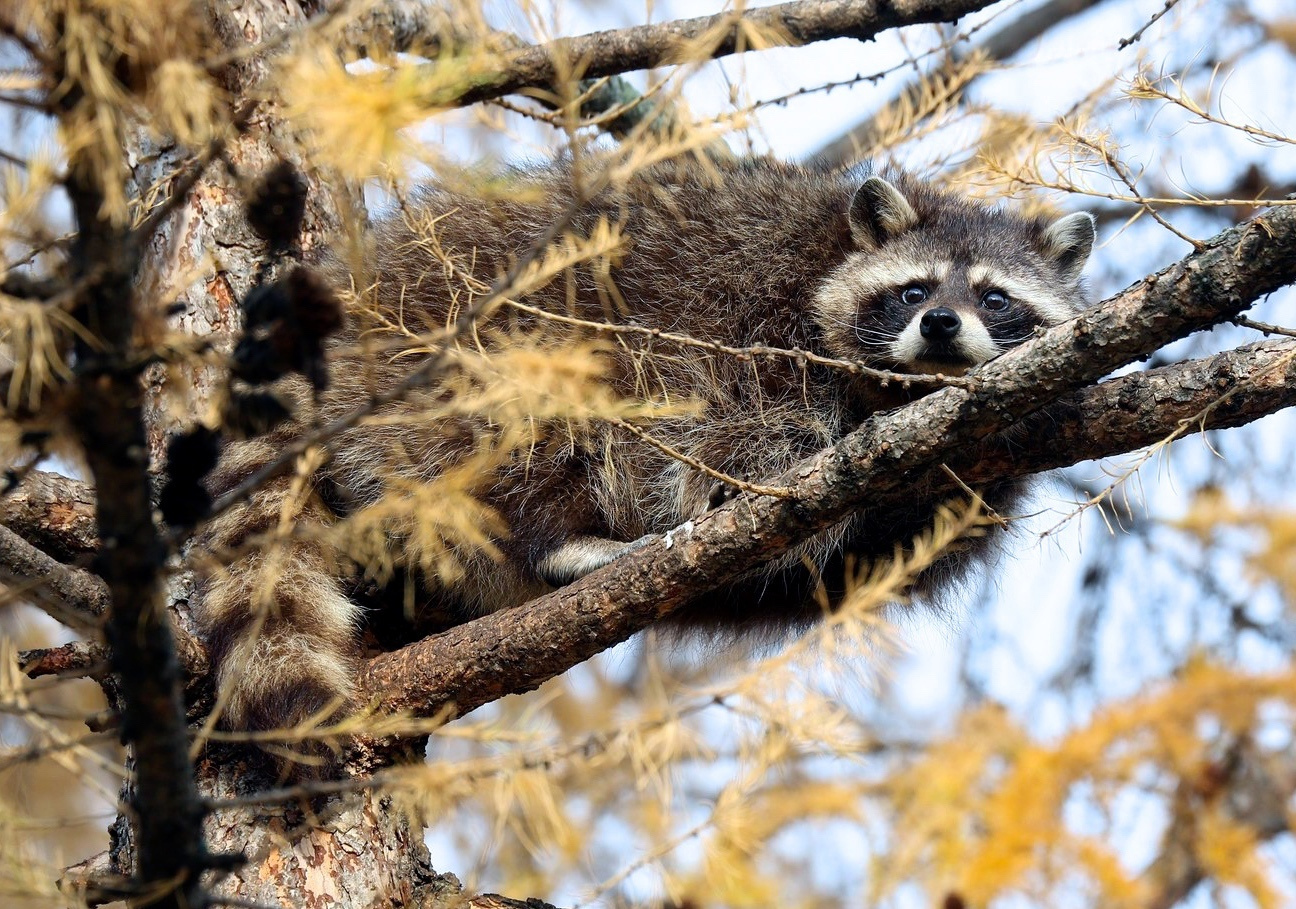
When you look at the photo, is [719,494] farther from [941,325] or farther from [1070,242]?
[1070,242]

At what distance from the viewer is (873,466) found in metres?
2.66

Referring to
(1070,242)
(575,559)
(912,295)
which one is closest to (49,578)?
(575,559)

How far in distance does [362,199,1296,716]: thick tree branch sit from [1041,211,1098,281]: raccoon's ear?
163 centimetres

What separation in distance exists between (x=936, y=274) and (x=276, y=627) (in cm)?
239

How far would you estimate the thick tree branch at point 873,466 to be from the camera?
2.47 m

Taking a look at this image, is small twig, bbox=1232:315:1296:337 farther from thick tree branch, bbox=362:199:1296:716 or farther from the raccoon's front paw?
the raccoon's front paw

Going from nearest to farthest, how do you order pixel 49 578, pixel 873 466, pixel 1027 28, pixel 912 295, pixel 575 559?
1. pixel 49 578
2. pixel 873 466
3. pixel 575 559
4. pixel 912 295
5. pixel 1027 28

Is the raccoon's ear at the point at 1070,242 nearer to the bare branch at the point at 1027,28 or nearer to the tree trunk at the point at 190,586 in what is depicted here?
the bare branch at the point at 1027,28

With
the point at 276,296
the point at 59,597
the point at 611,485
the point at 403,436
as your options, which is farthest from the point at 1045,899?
the point at 276,296

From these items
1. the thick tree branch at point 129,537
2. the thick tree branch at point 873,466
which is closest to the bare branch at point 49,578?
the thick tree branch at point 129,537

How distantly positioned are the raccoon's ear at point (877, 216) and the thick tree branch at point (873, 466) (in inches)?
51.8

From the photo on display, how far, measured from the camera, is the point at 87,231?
5.58 ft

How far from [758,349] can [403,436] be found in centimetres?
143

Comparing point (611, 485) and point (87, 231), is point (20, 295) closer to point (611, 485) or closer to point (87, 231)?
point (87, 231)
